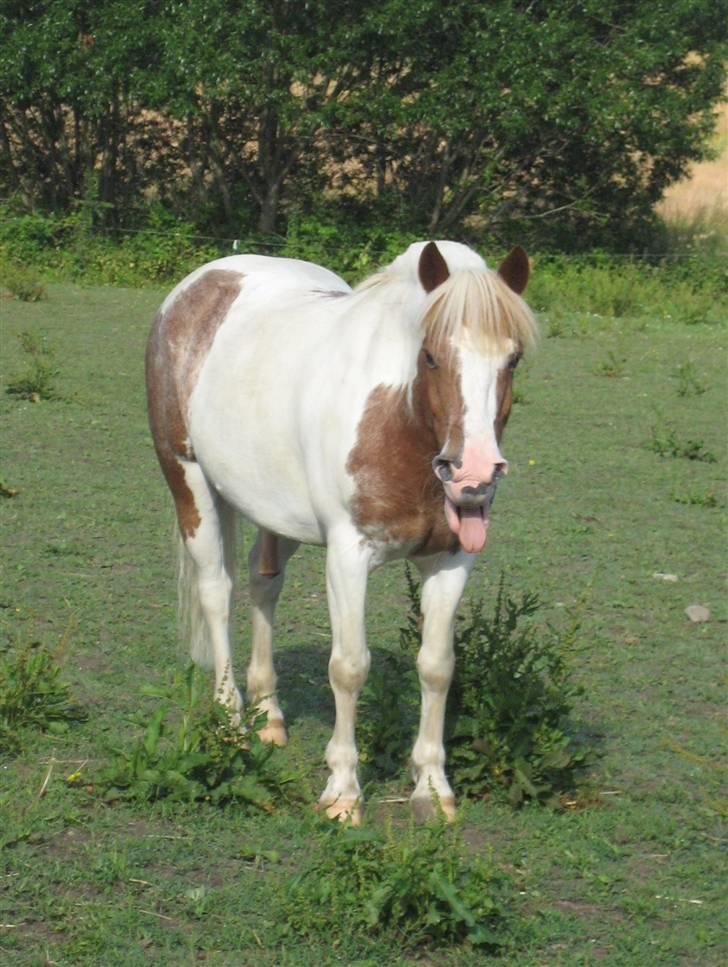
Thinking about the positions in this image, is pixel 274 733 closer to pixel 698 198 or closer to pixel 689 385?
pixel 689 385

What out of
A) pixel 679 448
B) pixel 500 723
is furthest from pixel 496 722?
pixel 679 448

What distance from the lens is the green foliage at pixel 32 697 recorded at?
4855 mm

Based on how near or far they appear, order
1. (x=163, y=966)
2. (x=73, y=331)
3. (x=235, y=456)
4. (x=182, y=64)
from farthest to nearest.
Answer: (x=182, y=64), (x=73, y=331), (x=235, y=456), (x=163, y=966)

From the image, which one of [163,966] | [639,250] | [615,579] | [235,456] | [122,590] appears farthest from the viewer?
[639,250]

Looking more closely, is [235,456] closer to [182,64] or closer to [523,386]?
[523,386]

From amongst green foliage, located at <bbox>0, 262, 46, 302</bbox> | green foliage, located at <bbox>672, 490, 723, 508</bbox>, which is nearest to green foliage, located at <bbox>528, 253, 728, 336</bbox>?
green foliage, located at <bbox>0, 262, 46, 302</bbox>

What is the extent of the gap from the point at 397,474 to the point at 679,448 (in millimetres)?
6717

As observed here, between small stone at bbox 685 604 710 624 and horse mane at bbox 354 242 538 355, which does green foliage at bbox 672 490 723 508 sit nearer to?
small stone at bbox 685 604 710 624

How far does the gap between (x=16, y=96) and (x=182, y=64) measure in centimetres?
302

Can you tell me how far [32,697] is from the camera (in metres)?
4.98

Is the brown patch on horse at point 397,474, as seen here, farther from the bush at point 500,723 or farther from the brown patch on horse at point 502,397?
the bush at point 500,723

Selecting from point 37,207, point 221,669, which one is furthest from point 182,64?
point 221,669

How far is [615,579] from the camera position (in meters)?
7.41

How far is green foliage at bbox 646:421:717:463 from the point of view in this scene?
10.5 metres
